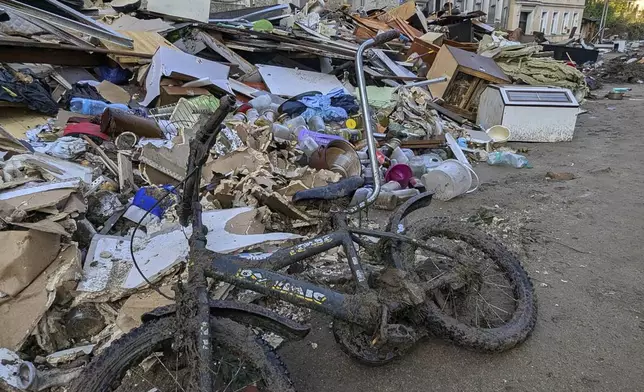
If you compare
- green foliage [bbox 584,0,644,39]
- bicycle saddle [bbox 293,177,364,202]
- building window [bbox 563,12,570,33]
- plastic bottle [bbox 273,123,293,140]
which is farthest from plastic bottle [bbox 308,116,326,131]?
green foliage [bbox 584,0,644,39]

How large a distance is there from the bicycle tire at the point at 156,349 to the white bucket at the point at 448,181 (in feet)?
10.9

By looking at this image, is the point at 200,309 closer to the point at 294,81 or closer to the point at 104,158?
the point at 104,158

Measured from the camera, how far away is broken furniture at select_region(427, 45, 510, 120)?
7.97m

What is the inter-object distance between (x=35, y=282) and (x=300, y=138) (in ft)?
10.3

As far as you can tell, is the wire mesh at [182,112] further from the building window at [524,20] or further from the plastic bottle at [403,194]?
the building window at [524,20]

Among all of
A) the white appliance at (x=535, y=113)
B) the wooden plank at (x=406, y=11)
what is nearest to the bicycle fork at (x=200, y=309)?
the white appliance at (x=535, y=113)

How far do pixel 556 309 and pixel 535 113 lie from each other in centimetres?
512

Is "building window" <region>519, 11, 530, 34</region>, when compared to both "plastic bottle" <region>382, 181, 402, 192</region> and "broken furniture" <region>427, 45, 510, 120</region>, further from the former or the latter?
"plastic bottle" <region>382, 181, 402, 192</region>

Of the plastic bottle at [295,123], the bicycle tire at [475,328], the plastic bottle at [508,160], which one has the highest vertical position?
the plastic bottle at [295,123]

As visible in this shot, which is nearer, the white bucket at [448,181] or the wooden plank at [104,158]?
the wooden plank at [104,158]

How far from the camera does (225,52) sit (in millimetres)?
7598

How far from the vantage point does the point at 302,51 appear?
8.25 meters

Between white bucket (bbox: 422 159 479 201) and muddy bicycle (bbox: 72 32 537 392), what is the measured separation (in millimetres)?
1831

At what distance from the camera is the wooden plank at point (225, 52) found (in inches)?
296
